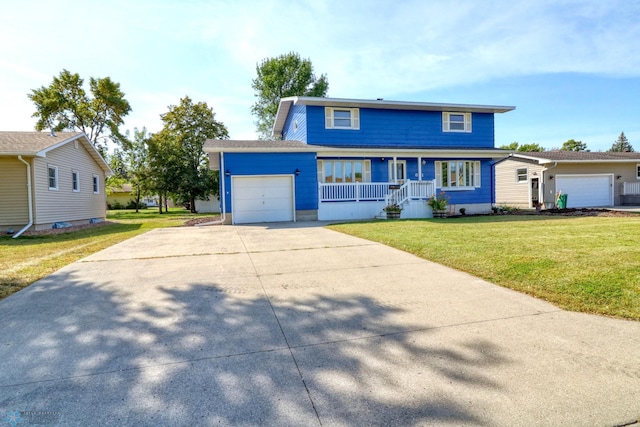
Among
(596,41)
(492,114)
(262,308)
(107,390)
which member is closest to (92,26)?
(262,308)

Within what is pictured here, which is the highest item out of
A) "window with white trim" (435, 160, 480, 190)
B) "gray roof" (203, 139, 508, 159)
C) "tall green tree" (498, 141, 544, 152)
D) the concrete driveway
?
"tall green tree" (498, 141, 544, 152)

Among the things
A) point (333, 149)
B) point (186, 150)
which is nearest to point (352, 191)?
point (333, 149)

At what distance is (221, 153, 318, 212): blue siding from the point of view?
1448 cm

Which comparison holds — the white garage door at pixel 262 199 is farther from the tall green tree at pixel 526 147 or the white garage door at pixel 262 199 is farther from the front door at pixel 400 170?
the tall green tree at pixel 526 147

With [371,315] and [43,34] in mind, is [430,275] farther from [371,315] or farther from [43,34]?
[43,34]

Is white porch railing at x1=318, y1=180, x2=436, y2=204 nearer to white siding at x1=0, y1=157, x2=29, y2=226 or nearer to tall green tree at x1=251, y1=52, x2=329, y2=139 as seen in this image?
white siding at x1=0, y1=157, x2=29, y2=226

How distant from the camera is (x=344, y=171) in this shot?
16.5 metres

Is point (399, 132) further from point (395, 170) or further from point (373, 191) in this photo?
point (373, 191)

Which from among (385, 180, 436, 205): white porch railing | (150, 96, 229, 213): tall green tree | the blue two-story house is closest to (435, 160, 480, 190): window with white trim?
the blue two-story house

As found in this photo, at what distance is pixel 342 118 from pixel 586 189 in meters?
18.4

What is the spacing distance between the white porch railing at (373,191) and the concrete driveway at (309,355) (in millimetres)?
10756

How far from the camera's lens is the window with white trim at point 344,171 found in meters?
16.2

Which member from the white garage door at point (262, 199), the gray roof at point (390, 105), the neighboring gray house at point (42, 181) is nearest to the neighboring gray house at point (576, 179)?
the gray roof at point (390, 105)

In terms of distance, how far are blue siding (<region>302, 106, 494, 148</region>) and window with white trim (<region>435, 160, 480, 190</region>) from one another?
3.60 ft
